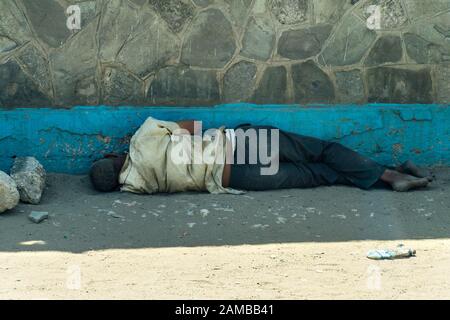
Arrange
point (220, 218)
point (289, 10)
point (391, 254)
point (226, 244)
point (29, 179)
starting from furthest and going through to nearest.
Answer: point (289, 10) < point (29, 179) < point (220, 218) < point (226, 244) < point (391, 254)

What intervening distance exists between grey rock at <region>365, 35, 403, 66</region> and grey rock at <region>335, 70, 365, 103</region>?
13cm

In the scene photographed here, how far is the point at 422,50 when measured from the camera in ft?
24.1

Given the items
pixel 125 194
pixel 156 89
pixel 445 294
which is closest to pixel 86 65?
pixel 156 89

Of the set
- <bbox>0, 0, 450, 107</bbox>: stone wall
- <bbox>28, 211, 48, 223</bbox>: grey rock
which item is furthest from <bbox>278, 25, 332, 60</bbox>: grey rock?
<bbox>28, 211, 48, 223</bbox>: grey rock

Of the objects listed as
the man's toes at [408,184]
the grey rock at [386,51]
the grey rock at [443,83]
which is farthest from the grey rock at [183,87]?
the grey rock at [443,83]

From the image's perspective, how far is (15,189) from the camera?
6.34 metres

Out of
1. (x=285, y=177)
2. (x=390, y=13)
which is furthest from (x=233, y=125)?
(x=390, y=13)

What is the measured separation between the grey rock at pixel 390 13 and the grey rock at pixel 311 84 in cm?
54

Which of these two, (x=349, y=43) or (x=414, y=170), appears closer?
(x=414, y=170)

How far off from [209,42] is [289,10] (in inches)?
25.4

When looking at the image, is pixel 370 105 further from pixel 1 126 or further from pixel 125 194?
pixel 1 126

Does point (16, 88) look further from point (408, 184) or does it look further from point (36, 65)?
point (408, 184)

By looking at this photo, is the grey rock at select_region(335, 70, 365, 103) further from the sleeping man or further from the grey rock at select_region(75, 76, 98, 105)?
the grey rock at select_region(75, 76, 98, 105)
